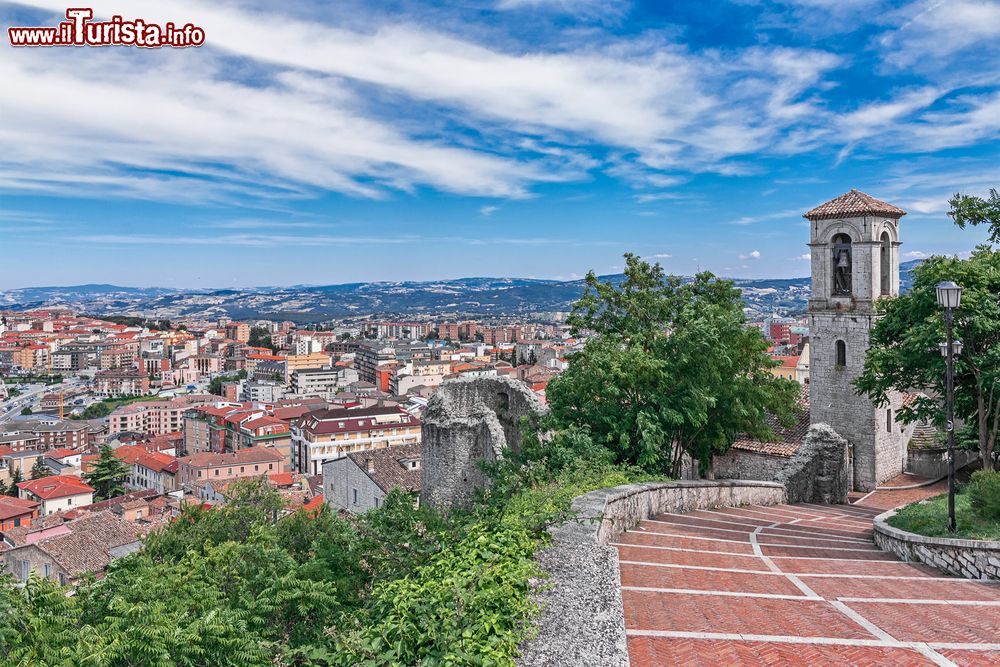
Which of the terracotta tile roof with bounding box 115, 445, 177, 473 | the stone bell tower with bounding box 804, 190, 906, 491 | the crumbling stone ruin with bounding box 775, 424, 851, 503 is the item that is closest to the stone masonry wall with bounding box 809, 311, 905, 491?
the stone bell tower with bounding box 804, 190, 906, 491

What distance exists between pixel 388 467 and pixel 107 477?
47056 mm

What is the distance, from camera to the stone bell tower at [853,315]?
23562 mm

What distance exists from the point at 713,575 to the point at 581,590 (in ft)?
9.46

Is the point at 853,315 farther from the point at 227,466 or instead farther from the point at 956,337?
the point at 227,466

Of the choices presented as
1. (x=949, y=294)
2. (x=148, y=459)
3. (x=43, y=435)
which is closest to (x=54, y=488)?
(x=148, y=459)

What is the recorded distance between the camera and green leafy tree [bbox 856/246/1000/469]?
13.7m

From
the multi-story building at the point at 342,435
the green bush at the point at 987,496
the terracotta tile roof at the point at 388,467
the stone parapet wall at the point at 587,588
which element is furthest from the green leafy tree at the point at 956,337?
the multi-story building at the point at 342,435

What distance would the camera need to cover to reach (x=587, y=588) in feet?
19.9

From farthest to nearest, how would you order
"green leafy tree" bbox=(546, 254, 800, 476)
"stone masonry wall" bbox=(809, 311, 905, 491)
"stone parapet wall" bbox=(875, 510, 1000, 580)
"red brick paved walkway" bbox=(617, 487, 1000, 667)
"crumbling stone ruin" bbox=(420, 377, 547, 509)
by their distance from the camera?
"stone masonry wall" bbox=(809, 311, 905, 491), "crumbling stone ruin" bbox=(420, 377, 547, 509), "green leafy tree" bbox=(546, 254, 800, 476), "stone parapet wall" bbox=(875, 510, 1000, 580), "red brick paved walkway" bbox=(617, 487, 1000, 667)

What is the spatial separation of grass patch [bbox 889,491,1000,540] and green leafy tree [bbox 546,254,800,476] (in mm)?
4031

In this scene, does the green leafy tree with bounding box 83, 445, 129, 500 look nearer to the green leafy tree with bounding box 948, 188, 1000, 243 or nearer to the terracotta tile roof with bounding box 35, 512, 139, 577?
the terracotta tile roof with bounding box 35, 512, 139, 577

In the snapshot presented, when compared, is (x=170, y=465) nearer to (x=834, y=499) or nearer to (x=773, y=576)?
(x=834, y=499)

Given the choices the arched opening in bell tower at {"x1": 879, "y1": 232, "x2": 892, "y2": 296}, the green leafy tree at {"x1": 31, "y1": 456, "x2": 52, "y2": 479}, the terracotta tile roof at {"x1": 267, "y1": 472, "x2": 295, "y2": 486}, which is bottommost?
the green leafy tree at {"x1": 31, "y1": 456, "x2": 52, "y2": 479}

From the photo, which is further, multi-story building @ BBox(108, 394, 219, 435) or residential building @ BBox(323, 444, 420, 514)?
multi-story building @ BBox(108, 394, 219, 435)
